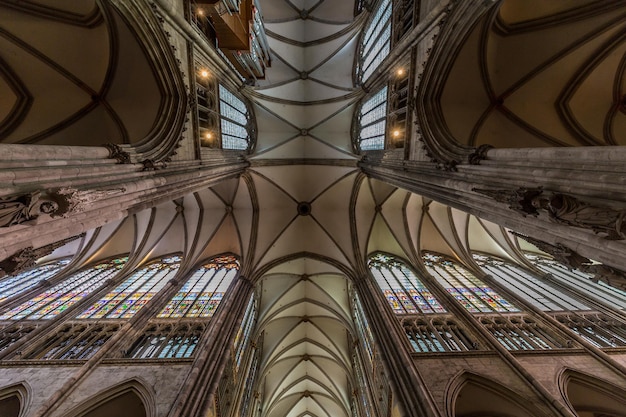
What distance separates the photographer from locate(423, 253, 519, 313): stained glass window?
1109 cm

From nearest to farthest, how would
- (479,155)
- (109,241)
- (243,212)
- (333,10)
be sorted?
(479,155)
(109,241)
(333,10)
(243,212)

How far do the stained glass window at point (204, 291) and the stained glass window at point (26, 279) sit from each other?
20.9ft

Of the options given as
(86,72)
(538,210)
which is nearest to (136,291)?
(86,72)

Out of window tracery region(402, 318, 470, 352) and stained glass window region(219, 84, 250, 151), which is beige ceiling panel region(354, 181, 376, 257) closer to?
window tracery region(402, 318, 470, 352)

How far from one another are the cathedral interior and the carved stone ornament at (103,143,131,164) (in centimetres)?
7

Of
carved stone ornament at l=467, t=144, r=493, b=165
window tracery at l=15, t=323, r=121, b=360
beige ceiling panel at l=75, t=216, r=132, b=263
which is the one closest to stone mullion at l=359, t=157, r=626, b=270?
carved stone ornament at l=467, t=144, r=493, b=165

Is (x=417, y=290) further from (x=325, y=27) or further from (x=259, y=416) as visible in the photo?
(x=325, y=27)

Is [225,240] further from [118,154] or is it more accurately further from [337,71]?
[337,71]

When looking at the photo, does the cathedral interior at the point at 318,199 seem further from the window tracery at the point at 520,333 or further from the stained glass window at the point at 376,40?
the stained glass window at the point at 376,40

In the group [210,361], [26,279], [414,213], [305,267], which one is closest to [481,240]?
[414,213]

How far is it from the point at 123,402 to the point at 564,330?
13985mm

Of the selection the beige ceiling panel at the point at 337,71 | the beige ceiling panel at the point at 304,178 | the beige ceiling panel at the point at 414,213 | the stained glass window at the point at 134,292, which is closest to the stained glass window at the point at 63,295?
the stained glass window at the point at 134,292

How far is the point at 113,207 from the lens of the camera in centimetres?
599

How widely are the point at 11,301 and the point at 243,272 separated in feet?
29.8
